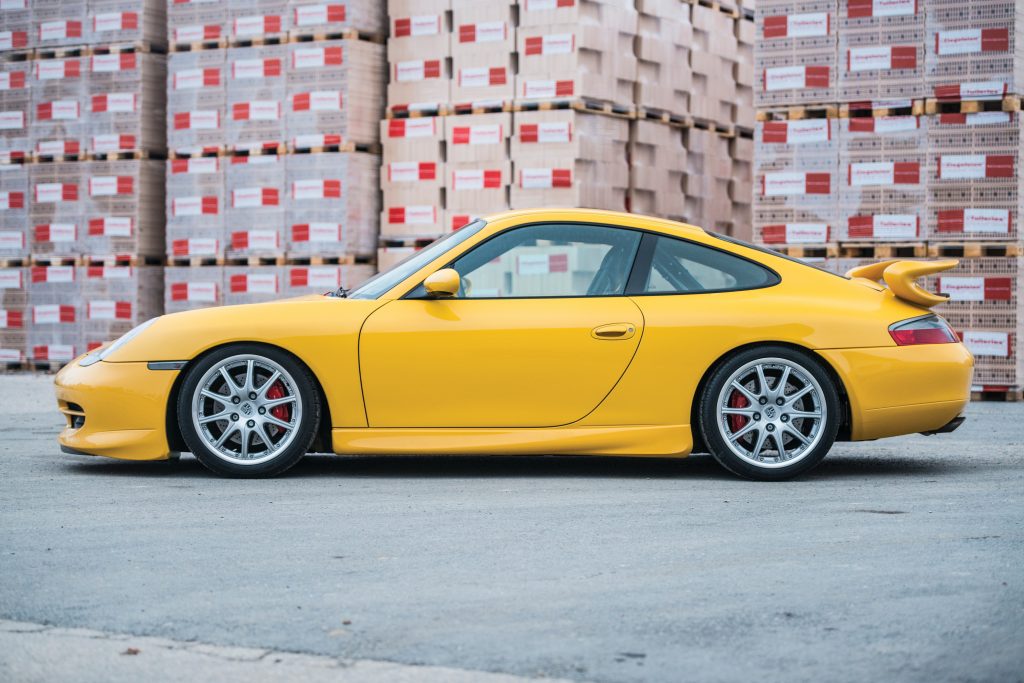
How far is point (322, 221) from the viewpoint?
43.3 feet

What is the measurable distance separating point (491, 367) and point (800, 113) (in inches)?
240

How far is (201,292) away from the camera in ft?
45.1

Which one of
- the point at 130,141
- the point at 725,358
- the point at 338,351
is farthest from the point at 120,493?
the point at 130,141

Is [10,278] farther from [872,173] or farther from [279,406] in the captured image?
[279,406]

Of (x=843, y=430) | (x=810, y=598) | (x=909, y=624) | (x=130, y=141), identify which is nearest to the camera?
(x=909, y=624)

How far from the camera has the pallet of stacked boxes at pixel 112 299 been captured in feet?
46.4

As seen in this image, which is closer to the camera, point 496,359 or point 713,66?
point 496,359

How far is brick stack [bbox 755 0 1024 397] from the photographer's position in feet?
36.8

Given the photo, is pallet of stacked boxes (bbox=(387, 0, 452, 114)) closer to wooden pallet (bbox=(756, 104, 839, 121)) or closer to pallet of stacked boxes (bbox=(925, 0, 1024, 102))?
wooden pallet (bbox=(756, 104, 839, 121))

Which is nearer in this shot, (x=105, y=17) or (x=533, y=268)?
(x=533, y=268)

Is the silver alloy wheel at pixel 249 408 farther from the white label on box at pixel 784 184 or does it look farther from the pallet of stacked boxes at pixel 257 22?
the pallet of stacked boxes at pixel 257 22

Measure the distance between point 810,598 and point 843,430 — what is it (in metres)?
2.71

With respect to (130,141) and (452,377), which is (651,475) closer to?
(452,377)

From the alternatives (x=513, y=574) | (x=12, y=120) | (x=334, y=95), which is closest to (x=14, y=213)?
(x=12, y=120)
